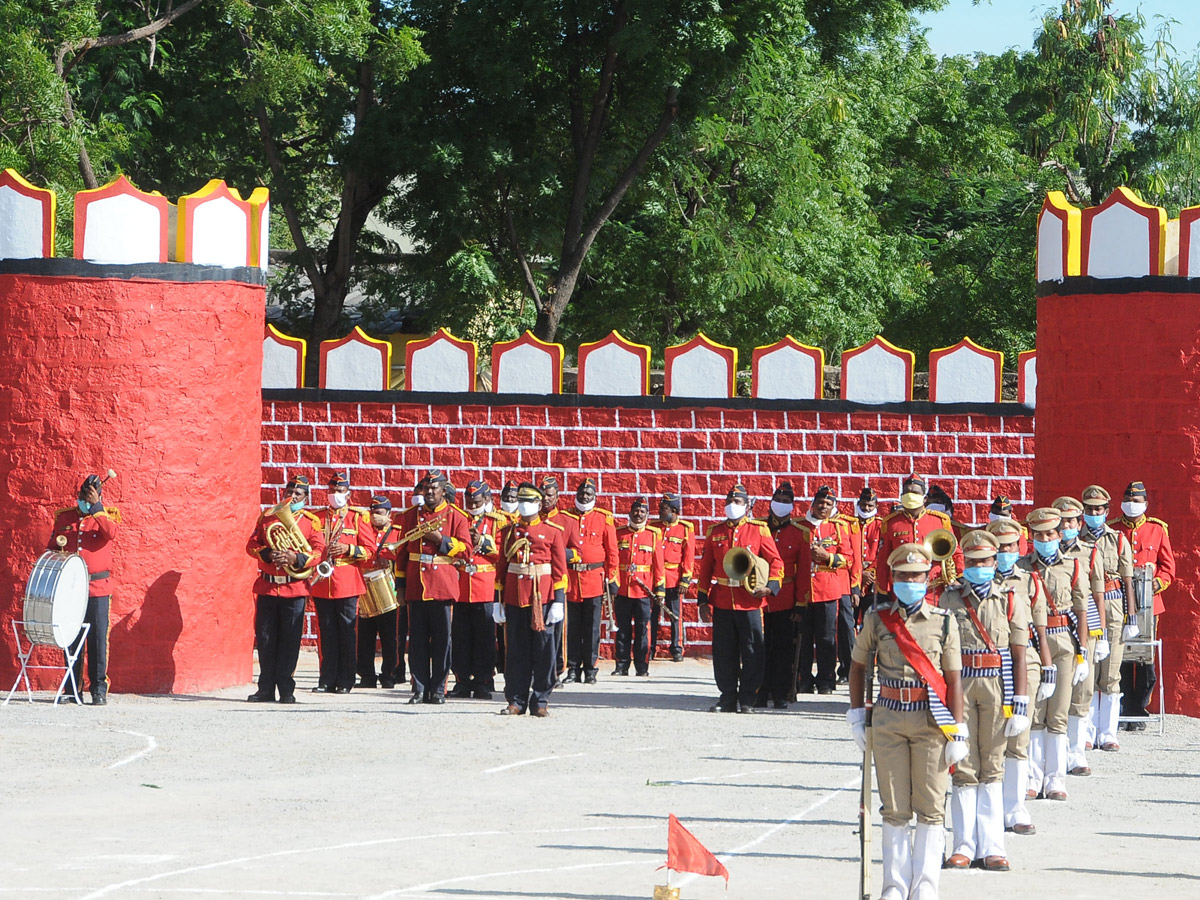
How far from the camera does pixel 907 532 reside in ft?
49.4

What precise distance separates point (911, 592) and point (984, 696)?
1097 mm

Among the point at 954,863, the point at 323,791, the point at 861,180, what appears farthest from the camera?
the point at 861,180

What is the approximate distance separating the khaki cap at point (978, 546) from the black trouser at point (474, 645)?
6774mm

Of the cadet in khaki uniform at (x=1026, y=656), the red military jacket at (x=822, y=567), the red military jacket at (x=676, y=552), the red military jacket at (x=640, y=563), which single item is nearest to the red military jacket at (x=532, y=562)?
the red military jacket at (x=822, y=567)

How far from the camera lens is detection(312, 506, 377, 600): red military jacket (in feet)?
51.4

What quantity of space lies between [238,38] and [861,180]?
11.5 meters

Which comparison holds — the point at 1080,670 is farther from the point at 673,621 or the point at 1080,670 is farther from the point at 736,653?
the point at 673,621

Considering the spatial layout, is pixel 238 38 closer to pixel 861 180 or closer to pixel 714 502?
pixel 861 180

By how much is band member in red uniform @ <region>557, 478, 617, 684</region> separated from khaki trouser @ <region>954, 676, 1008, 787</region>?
7704 mm

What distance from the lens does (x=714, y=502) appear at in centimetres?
1855

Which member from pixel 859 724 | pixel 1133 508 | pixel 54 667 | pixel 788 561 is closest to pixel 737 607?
pixel 788 561

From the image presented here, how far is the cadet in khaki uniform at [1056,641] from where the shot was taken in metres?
10.9

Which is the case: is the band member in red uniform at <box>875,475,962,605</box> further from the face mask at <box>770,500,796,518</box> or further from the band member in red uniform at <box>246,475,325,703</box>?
the band member in red uniform at <box>246,475,325,703</box>

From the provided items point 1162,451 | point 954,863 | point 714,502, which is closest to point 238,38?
point 714,502
